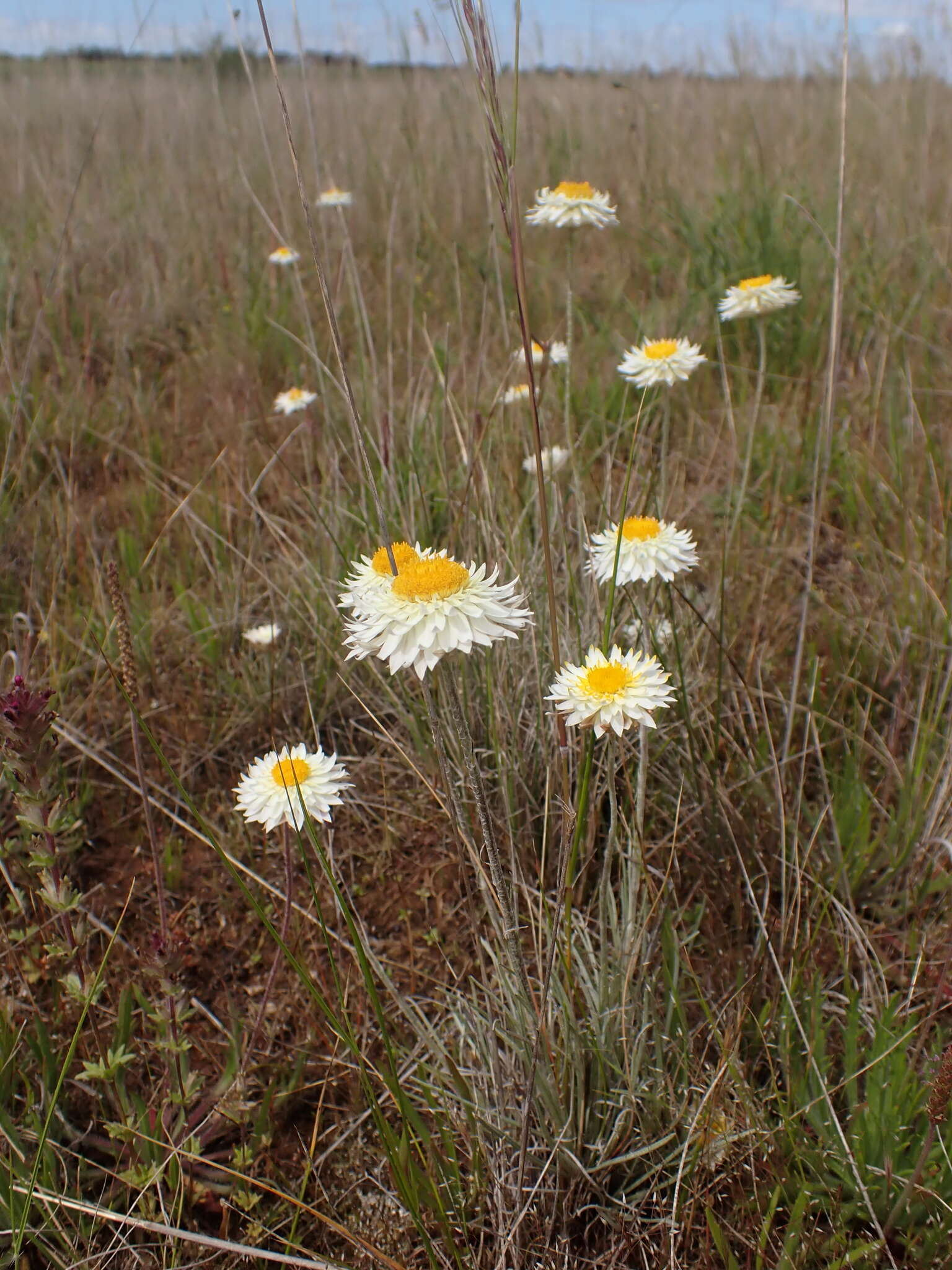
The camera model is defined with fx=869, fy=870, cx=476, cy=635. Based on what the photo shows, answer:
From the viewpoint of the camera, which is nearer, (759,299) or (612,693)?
(612,693)

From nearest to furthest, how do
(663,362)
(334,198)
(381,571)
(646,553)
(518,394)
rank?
(381,571), (646,553), (663,362), (518,394), (334,198)

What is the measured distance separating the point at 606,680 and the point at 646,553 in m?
0.37

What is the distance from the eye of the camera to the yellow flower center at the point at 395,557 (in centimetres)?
118

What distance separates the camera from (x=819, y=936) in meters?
1.54

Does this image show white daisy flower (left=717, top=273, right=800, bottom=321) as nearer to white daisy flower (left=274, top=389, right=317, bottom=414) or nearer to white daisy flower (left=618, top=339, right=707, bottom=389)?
white daisy flower (left=618, top=339, right=707, bottom=389)

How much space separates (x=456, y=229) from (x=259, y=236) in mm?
1216

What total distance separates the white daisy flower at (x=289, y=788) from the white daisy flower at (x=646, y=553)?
1.78 ft

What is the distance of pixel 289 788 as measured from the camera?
128cm

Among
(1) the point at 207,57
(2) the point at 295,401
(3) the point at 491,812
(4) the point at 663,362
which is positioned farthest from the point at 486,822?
(1) the point at 207,57

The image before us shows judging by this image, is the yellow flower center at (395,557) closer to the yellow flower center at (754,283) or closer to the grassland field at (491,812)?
the grassland field at (491,812)

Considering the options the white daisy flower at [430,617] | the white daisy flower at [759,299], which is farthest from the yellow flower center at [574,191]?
the white daisy flower at [430,617]

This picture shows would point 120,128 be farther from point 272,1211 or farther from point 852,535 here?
point 272,1211

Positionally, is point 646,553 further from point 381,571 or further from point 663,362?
point 663,362

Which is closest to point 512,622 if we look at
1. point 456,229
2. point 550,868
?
Result: point 550,868
